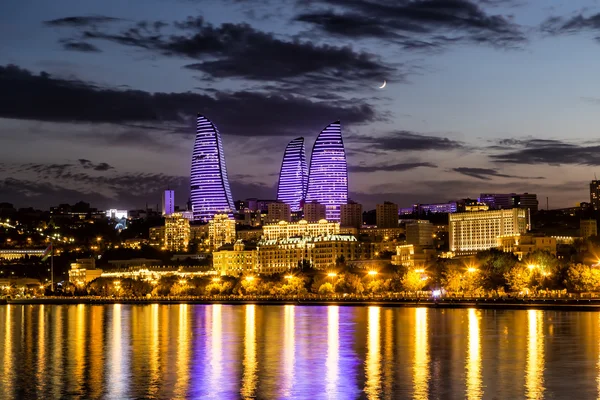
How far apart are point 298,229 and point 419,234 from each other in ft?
73.3

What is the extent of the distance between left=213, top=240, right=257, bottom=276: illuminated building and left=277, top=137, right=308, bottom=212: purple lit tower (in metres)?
50.6

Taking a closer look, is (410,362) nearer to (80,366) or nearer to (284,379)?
(284,379)

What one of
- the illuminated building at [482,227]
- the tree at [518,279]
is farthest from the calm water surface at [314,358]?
the illuminated building at [482,227]

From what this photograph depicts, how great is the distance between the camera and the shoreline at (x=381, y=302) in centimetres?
6412

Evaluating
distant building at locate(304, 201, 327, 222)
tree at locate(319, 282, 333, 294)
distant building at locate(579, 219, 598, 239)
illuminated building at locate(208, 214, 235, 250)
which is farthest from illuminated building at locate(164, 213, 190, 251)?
tree at locate(319, 282, 333, 294)

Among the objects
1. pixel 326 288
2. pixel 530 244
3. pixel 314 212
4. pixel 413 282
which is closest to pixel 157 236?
pixel 314 212

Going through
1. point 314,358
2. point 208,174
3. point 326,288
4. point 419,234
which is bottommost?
point 314,358

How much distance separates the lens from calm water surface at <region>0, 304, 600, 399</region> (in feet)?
97.1

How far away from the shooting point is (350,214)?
16162 cm

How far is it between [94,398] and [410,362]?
1140 cm

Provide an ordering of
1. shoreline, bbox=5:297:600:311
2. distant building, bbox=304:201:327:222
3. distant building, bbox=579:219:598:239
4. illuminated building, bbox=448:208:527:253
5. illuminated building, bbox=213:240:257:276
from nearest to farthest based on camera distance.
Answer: shoreline, bbox=5:297:600:311 < distant building, bbox=579:219:598:239 < illuminated building, bbox=448:208:527:253 < illuminated building, bbox=213:240:257:276 < distant building, bbox=304:201:327:222

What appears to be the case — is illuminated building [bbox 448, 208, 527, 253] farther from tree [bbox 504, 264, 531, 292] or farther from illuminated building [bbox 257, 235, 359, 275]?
tree [bbox 504, 264, 531, 292]

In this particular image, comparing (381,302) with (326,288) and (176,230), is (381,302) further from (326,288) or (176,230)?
(176,230)

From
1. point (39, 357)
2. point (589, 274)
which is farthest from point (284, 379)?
point (589, 274)
